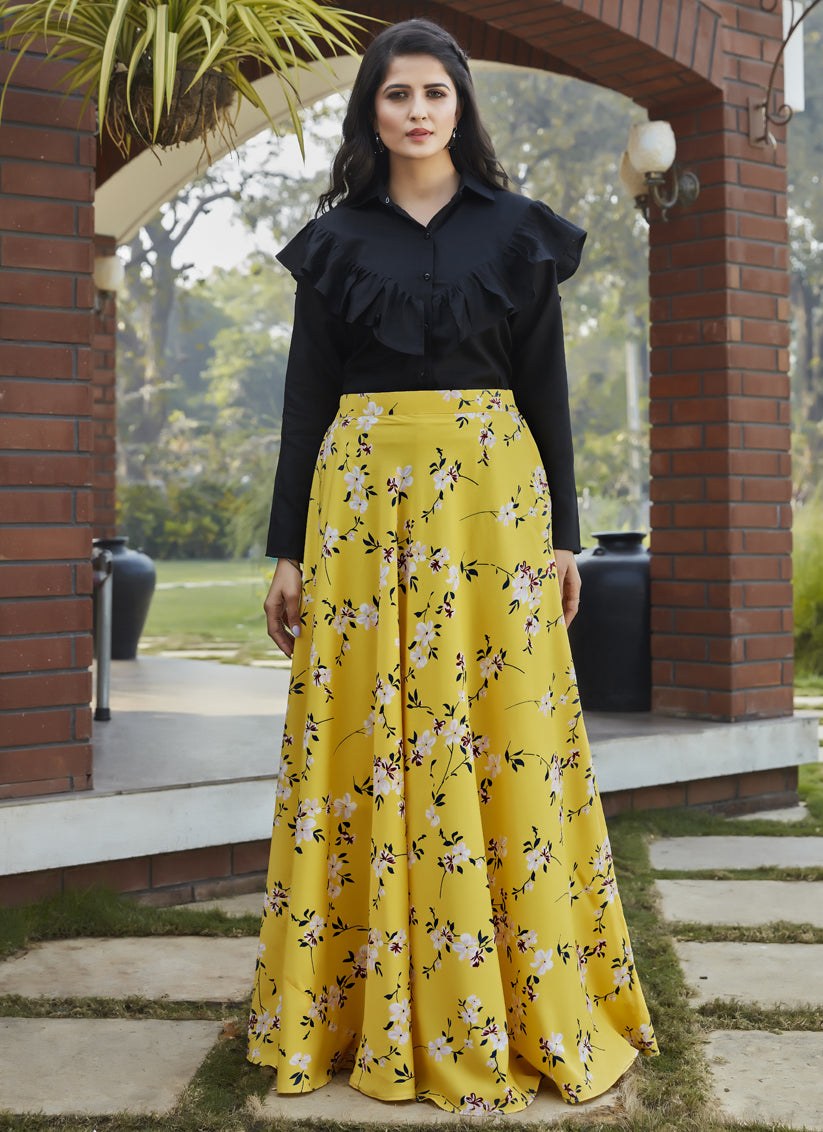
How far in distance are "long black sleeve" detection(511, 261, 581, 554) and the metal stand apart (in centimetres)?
249

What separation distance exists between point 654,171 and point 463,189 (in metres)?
2.37

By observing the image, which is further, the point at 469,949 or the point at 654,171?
the point at 654,171

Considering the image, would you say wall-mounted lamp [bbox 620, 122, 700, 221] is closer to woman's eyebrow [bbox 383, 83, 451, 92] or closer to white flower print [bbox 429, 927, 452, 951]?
woman's eyebrow [bbox 383, 83, 451, 92]

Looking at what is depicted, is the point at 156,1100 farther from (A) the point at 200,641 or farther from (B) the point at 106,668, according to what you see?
(A) the point at 200,641

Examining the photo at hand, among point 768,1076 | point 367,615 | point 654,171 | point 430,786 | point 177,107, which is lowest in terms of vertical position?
point 768,1076

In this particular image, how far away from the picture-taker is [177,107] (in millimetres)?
2963

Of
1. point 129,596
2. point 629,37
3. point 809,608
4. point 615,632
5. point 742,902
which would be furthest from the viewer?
point 809,608

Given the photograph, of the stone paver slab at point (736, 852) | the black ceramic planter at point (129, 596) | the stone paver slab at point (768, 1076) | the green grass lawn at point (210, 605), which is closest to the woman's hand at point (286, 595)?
the stone paver slab at point (768, 1076)

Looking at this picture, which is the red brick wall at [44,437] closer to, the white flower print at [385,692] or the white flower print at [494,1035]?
the white flower print at [385,692]

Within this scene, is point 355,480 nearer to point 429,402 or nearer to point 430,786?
point 429,402

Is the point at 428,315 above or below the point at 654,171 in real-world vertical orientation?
below

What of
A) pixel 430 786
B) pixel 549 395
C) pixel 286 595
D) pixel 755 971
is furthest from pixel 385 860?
pixel 755 971

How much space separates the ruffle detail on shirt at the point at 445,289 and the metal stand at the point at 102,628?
96.1 inches

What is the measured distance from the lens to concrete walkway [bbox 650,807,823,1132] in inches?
83.3
